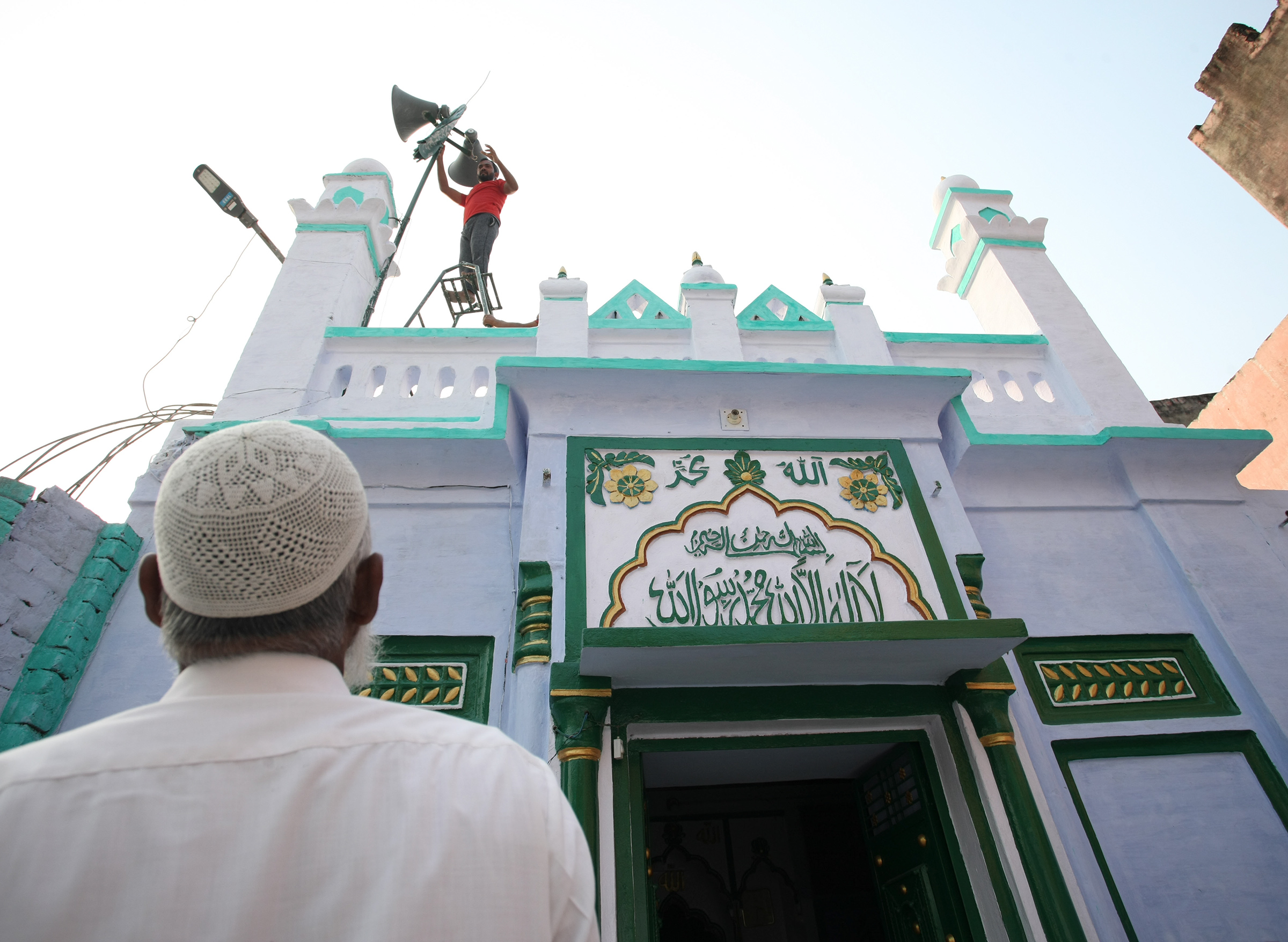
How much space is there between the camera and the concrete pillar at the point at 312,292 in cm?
405

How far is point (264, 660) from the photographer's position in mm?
1024

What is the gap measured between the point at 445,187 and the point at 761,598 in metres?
5.33

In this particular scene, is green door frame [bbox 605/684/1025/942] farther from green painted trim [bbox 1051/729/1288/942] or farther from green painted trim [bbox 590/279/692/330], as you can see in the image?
green painted trim [bbox 590/279/692/330]

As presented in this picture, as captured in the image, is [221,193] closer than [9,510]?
No

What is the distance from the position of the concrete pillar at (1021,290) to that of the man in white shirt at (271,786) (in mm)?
4510

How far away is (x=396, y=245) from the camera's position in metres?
5.57

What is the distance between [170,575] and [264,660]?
0.58 feet

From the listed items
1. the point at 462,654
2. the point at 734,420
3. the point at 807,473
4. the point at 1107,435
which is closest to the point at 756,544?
the point at 807,473

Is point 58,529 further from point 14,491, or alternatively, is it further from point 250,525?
point 250,525

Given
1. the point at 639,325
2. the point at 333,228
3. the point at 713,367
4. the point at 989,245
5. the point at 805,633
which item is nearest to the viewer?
the point at 805,633

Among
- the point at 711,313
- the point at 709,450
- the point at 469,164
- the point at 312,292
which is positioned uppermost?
the point at 469,164

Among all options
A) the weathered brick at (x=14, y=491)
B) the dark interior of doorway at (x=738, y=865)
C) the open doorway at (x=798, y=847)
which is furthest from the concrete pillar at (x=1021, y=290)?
the weathered brick at (x=14, y=491)

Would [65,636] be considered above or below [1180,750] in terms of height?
above

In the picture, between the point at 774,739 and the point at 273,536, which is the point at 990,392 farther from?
the point at 273,536
